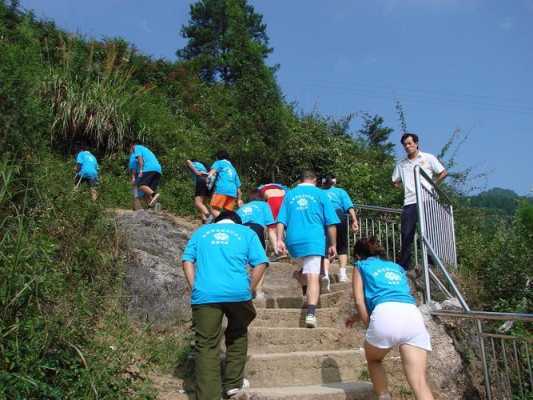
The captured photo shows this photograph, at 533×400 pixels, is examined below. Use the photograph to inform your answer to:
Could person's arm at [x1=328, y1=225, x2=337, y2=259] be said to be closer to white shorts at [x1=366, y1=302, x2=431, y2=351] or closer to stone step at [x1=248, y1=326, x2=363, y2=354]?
stone step at [x1=248, y1=326, x2=363, y2=354]

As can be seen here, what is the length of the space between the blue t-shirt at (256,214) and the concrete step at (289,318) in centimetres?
116

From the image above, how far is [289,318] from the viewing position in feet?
20.9

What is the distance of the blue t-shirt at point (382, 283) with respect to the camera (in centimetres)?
439

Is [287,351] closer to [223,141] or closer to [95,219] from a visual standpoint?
[95,219]

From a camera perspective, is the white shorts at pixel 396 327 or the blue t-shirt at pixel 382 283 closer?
the white shorts at pixel 396 327

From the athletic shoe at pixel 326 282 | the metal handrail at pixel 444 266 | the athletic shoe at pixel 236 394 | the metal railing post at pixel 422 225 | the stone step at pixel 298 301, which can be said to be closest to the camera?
the athletic shoe at pixel 236 394

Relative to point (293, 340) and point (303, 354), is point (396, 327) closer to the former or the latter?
point (303, 354)

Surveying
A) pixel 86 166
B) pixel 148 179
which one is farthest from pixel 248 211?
pixel 86 166

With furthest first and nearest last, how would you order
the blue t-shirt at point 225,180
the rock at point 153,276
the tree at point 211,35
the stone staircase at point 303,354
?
the tree at point 211,35, the blue t-shirt at point 225,180, the rock at point 153,276, the stone staircase at point 303,354

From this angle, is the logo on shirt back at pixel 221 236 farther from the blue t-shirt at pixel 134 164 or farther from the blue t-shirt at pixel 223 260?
the blue t-shirt at pixel 134 164

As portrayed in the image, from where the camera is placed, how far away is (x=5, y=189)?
17.2 feet

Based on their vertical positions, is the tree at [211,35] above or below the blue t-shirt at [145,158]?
above

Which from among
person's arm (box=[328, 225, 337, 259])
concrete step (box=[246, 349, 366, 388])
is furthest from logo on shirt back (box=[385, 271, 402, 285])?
person's arm (box=[328, 225, 337, 259])

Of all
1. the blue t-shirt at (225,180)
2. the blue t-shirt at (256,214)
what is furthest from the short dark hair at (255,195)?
the blue t-shirt at (225,180)
